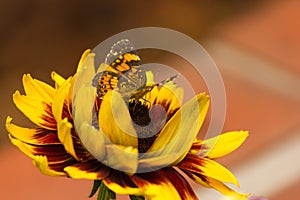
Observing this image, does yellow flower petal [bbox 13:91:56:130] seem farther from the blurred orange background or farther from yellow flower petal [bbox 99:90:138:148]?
the blurred orange background

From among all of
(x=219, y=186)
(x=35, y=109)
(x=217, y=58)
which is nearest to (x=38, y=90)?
(x=35, y=109)

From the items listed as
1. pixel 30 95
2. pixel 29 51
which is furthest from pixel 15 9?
pixel 30 95

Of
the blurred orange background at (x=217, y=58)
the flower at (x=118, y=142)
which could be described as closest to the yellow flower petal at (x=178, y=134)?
the flower at (x=118, y=142)

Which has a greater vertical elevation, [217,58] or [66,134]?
[217,58]

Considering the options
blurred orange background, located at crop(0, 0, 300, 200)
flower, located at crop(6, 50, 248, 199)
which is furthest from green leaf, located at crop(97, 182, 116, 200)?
blurred orange background, located at crop(0, 0, 300, 200)

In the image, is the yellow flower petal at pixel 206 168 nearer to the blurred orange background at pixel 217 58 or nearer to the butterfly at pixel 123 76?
the butterfly at pixel 123 76

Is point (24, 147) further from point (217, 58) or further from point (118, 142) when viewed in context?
point (217, 58)

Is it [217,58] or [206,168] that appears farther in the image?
[217,58]
